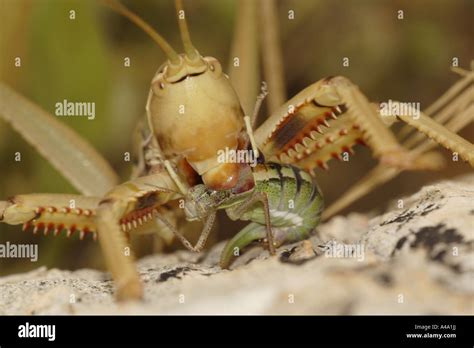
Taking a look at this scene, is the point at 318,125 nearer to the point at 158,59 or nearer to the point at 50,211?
the point at 50,211

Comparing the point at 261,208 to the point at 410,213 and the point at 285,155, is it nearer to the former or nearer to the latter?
the point at 285,155

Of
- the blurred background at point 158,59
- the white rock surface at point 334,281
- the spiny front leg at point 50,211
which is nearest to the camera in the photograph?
the white rock surface at point 334,281

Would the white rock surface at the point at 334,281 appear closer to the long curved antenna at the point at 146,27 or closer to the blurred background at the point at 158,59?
the long curved antenna at the point at 146,27

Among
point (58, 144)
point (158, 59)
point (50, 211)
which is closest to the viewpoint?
point (50, 211)

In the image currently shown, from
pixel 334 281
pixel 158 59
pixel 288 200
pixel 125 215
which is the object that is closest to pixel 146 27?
pixel 125 215

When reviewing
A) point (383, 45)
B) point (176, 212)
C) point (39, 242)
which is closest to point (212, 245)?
point (176, 212)

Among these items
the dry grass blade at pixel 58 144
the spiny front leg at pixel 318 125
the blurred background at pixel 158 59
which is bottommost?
the spiny front leg at pixel 318 125

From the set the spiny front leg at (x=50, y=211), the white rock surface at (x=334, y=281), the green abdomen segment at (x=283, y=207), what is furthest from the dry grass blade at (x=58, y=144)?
the green abdomen segment at (x=283, y=207)
